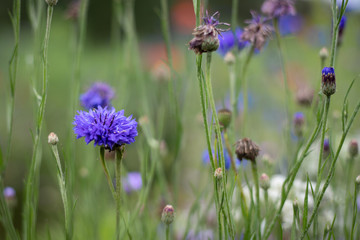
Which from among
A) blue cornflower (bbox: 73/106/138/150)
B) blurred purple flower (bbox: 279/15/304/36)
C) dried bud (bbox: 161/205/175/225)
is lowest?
dried bud (bbox: 161/205/175/225)

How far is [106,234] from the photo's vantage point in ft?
5.08

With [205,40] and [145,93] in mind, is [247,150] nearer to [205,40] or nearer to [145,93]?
[205,40]

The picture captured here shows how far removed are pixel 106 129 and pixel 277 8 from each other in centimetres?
54

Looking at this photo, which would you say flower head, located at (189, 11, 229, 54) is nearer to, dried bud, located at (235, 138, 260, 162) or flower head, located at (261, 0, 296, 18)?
dried bud, located at (235, 138, 260, 162)

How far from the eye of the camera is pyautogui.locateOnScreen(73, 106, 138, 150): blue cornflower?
0.66m

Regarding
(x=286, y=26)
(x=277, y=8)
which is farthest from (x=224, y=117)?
(x=286, y=26)

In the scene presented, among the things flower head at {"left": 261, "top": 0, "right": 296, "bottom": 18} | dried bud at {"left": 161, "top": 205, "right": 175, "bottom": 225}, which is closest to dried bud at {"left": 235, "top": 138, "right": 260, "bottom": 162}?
dried bud at {"left": 161, "top": 205, "right": 175, "bottom": 225}

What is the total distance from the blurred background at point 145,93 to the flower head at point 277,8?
242 millimetres

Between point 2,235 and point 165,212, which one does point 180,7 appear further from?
Result: point 165,212

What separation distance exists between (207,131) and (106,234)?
1.02m

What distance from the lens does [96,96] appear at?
1088 mm

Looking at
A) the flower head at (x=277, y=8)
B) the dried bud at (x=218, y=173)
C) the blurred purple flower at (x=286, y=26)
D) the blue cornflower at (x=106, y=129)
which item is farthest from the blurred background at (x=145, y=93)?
the dried bud at (x=218, y=173)

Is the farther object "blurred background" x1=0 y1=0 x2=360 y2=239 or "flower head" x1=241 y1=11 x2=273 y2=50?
"blurred background" x1=0 y1=0 x2=360 y2=239

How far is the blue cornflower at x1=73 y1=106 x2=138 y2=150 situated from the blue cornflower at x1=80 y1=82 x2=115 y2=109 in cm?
37
